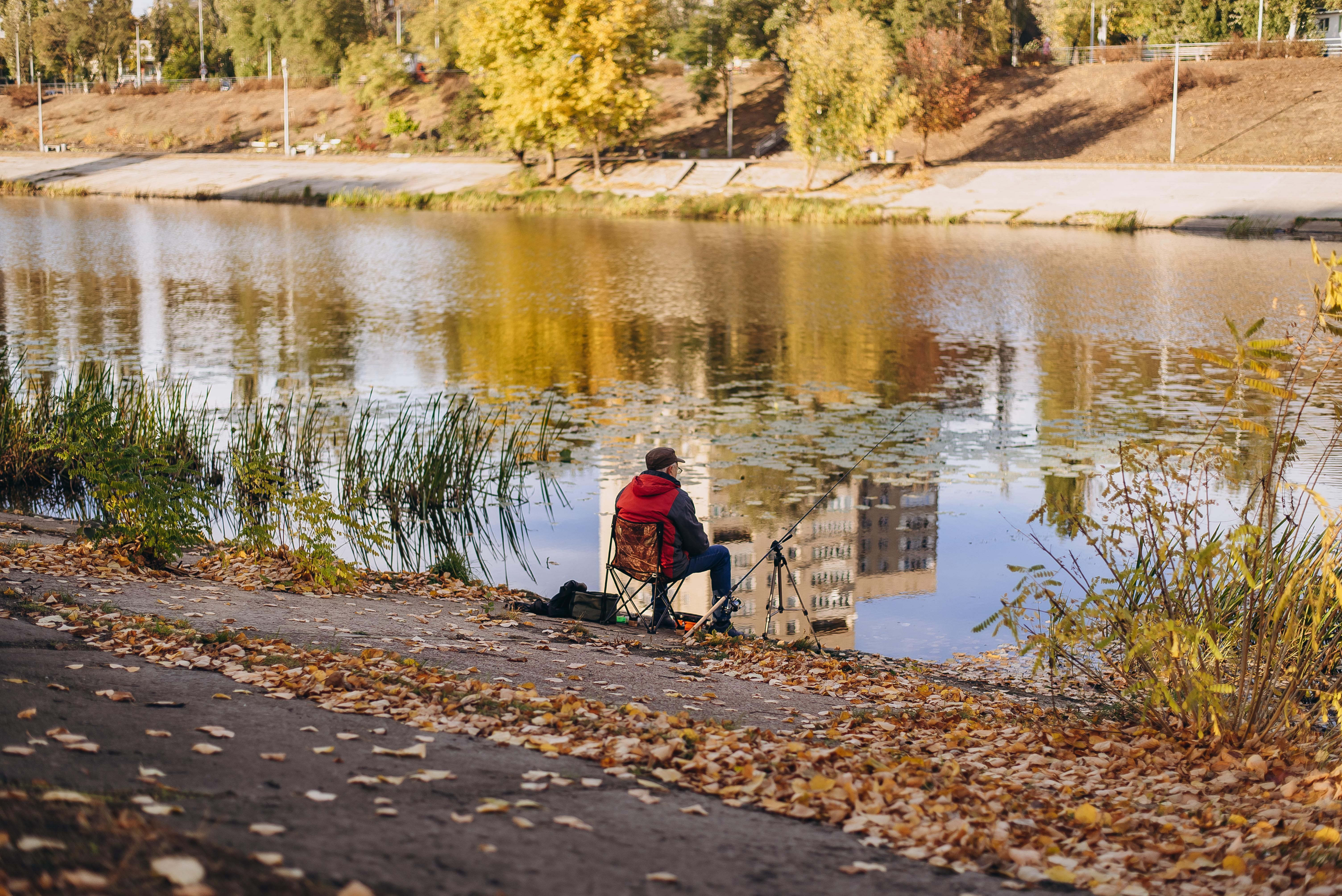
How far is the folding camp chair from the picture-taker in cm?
914

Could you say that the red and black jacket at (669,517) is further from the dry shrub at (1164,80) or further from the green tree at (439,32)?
the green tree at (439,32)

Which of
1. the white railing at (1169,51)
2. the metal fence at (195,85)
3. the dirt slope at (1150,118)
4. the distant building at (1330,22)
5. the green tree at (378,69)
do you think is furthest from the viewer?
the metal fence at (195,85)

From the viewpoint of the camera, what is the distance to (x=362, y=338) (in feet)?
77.8

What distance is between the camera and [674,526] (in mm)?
9203

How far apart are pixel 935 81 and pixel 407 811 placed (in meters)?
58.9

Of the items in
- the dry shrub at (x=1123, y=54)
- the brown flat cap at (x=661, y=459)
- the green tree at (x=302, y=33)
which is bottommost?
the brown flat cap at (x=661, y=459)

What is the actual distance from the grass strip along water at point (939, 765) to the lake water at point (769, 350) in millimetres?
1508

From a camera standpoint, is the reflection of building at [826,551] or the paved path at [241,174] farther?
the paved path at [241,174]

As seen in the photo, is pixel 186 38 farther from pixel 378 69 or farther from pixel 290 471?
pixel 290 471

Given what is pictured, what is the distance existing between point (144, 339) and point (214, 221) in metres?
30.2

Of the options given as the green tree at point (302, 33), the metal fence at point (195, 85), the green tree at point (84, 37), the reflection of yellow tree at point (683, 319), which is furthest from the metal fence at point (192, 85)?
the reflection of yellow tree at point (683, 319)

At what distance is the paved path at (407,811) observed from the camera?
13.0 ft

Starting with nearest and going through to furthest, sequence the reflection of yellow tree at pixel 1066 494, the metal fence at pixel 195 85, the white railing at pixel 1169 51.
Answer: the reflection of yellow tree at pixel 1066 494 < the white railing at pixel 1169 51 < the metal fence at pixel 195 85

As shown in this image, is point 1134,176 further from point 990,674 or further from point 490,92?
point 990,674
